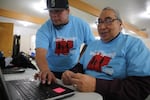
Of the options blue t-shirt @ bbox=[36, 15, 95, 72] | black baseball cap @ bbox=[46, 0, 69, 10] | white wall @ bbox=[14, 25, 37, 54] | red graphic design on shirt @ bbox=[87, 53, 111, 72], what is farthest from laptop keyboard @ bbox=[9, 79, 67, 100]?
white wall @ bbox=[14, 25, 37, 54]

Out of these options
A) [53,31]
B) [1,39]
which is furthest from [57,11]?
[1,39]

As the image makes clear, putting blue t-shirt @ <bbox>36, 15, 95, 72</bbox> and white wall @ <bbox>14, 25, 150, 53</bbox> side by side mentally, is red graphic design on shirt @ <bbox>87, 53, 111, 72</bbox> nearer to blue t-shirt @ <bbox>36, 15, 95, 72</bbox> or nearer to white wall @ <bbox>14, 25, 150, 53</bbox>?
blue t-shirt @ <bbox>36, 15, 95, 72</bbox>

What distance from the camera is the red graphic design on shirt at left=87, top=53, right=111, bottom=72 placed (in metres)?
1.07

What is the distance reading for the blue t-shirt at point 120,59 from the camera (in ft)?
3.03

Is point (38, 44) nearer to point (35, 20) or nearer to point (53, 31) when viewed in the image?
point (53, 31)

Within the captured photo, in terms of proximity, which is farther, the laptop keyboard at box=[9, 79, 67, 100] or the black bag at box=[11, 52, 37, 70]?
the black bag at box=[11, 52, 37, 70]

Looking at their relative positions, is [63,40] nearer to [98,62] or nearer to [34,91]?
[98,62]

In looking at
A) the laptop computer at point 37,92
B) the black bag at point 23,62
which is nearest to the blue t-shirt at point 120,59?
the laptop computer at point 37,92

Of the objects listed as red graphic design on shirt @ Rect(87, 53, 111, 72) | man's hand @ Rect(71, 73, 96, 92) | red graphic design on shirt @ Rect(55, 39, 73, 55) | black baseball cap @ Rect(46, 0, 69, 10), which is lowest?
man's hand @ Rect(71, 73, 96, 92)

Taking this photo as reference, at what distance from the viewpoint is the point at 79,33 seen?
60.6 inches

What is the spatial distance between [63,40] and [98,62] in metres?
0.46

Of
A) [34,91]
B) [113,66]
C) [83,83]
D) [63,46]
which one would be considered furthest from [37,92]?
[63,46]

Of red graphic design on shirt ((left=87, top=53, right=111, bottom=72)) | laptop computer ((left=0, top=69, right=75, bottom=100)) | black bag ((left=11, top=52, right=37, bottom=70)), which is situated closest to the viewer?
laptop computer ((left=0, top=69, right=75, bottom=100))

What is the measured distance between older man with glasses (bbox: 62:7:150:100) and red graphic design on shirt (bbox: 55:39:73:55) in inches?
8.5
